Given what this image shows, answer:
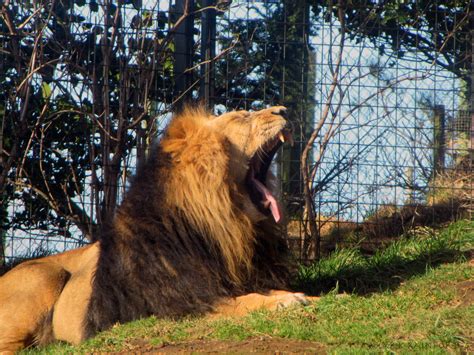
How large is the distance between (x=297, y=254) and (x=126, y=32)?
8.47 feet

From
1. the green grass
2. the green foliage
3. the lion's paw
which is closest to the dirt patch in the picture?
the green grass

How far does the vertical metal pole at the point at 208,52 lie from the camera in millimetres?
7697

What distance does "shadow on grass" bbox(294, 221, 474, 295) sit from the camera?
6.41m

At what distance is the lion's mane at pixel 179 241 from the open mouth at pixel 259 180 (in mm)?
160

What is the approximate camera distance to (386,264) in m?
6.75

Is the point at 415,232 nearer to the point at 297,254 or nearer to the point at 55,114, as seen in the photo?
the point at 297,254

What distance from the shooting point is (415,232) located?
778 cm

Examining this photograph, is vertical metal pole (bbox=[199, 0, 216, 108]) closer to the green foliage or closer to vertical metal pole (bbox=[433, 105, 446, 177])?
the green foliage

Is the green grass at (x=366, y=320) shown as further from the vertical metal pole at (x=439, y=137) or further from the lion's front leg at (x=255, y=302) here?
the vertical metal pole at (x=439, y=137)

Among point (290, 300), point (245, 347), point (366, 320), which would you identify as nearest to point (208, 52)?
point (290, 300)

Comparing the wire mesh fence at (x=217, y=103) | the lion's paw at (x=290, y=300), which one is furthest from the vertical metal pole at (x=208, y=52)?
the lion's paw at (x=290, y=300)

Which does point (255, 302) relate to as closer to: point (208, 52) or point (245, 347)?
point (245, 347)

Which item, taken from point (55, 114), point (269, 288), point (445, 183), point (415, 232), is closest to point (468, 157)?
point (445, 183)

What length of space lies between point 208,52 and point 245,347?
397 cm
